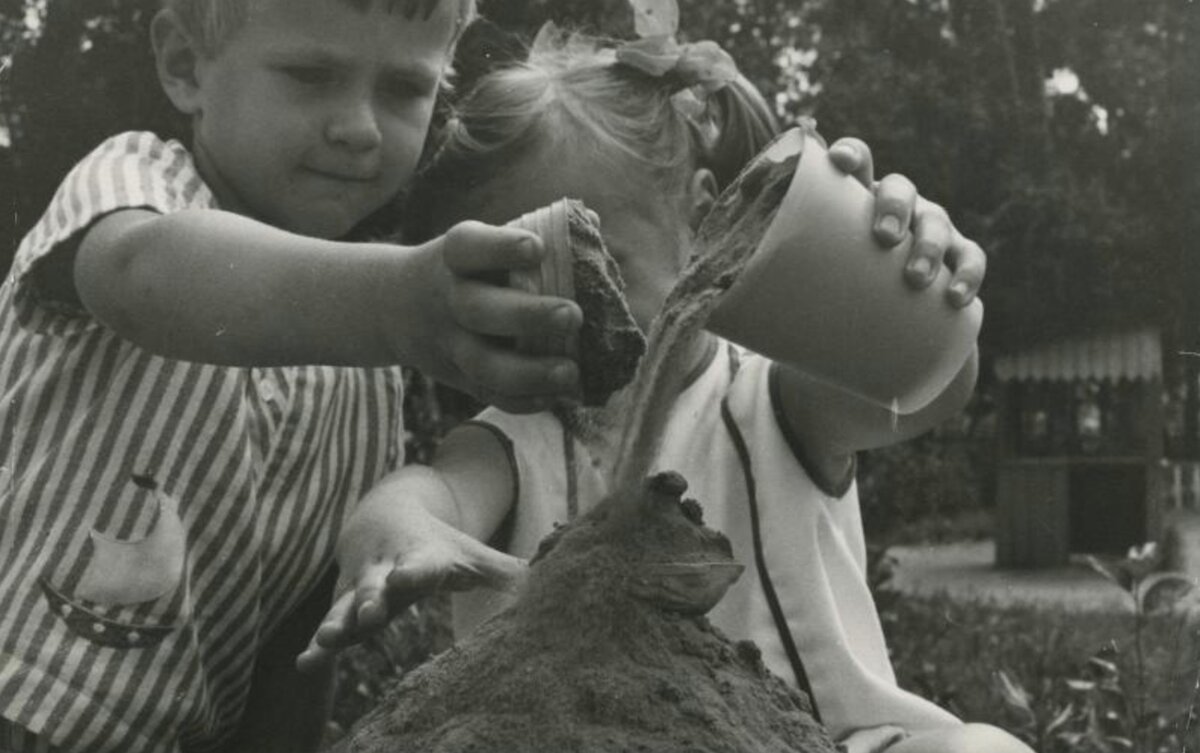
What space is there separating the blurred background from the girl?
13.6 inches

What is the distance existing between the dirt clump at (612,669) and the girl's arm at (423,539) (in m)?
0.13

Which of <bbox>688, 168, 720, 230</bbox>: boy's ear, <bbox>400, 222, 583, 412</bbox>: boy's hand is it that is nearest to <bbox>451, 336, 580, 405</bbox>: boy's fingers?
<bbox>400, 222, 583, 412</bbox>: boy's hand

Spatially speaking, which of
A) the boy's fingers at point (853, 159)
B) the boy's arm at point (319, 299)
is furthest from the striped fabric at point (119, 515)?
the boy's fingers at point (853, 159)

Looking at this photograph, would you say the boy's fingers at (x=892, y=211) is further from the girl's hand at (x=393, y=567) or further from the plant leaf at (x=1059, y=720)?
the plant leaf at (x=1059, y=720)

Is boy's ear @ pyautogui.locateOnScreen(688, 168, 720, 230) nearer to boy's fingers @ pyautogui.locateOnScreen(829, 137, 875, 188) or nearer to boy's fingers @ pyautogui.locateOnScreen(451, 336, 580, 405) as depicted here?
boy's fingers @ pyautogui.locateOnScreen(829, 137, 875, 188)

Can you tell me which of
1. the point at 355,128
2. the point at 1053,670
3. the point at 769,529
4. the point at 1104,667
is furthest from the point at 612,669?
the point at 1053,670

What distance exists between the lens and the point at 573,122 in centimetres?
212

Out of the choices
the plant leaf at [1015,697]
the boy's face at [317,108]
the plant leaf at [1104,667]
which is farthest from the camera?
the plant leaf at [1104,667]

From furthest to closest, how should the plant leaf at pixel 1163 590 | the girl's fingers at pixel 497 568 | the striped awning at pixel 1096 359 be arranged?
the plant leaf at pixel 1163 590
the striped awning at pixel 1096 359
the girl's fingers at pixel 497 568

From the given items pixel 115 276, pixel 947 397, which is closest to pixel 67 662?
pixel 115 276

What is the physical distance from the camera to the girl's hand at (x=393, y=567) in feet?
4.81

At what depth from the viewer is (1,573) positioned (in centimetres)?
196

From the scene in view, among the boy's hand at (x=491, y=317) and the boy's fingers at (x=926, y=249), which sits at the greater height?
the boy's fingers at (x=926, y=249)

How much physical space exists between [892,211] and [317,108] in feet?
2.29
